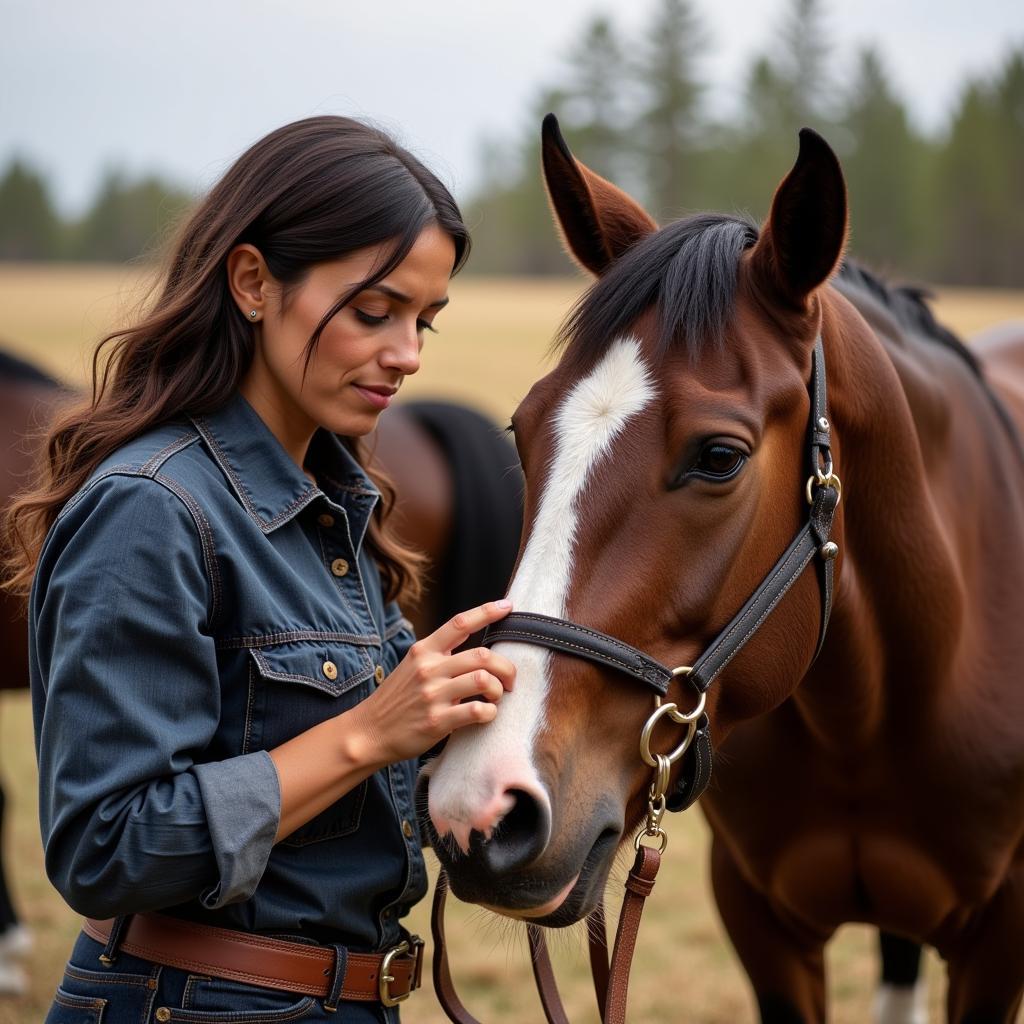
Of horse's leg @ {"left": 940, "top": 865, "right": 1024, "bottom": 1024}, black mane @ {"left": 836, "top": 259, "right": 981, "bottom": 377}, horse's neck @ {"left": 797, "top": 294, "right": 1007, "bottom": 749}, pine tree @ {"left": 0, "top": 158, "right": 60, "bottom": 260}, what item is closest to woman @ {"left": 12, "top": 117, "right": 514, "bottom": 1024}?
horse's neck @ {"left": 797, "top": 294, "right": 1007, "bottom": 749}

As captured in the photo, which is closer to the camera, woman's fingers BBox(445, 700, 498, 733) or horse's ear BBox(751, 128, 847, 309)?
woman's fingers BBox(445, 700, 498, 733)

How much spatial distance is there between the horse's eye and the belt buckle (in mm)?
968

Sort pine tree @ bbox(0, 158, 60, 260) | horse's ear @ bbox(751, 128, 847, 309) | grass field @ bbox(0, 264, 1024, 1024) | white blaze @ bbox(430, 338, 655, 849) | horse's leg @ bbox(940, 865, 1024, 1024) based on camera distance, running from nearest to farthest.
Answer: white blaze @ bbox(430, 338, 655, 849), horse's ear @ bbox(751, 128, 847, 309), horse's leg @ bbox(940, 865, 1024, 1024), grass field @ bbox(0, 264, 1024, 1024), pine tree @ bbox(0, 158, 60, 260)

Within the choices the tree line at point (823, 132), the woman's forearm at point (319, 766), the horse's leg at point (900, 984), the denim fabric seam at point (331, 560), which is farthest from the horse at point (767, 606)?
the tree line at point (823, 132)

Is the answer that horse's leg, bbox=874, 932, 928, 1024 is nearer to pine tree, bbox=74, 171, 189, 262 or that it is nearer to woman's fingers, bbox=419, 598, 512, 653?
woman's fingers, bbox=419, 598, 512, 653

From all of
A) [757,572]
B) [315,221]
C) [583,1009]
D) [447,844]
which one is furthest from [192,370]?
[583,1009]

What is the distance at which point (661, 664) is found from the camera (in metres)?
1.76

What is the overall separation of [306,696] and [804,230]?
3.75 feet

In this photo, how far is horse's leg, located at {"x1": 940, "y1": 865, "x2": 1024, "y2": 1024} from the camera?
258 cm

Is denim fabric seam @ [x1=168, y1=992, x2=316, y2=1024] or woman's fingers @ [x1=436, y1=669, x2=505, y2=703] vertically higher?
woman's fingers @ [x1=436, y1=669, x2=505, y2=703]

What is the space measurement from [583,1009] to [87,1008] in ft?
9.43

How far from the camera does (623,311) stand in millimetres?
1927

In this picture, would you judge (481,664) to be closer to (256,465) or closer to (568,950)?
(256,465)

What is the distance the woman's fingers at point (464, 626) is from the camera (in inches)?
65.6
